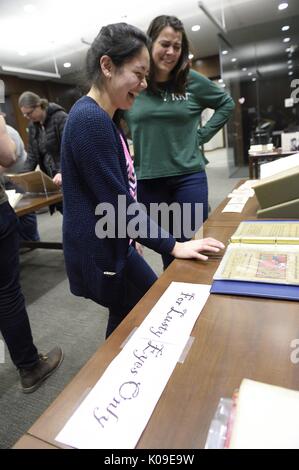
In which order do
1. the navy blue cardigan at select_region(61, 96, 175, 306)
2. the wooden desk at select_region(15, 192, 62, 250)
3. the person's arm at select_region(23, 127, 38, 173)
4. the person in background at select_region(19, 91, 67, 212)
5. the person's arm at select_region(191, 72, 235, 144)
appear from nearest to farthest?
the navy blue cardigan at select_region(61, 96, 175, 306), the person's arm at select_region(191, 72, 235, 144), the wooden desk at select_region(15, 192, 62, 250), the person in background at select_region(19, 91, 67, 212), the person's arm at select_region(23, 127, 38, 173)

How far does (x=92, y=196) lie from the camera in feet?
2.72

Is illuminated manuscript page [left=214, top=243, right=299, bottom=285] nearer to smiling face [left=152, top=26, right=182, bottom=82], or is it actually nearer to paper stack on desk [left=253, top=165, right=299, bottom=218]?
paper stack on desk [left=253, top=165, right=299, bottom=218]

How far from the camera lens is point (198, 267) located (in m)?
0.84

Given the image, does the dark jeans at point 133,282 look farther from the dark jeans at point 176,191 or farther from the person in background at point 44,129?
the person in background at point 44,129

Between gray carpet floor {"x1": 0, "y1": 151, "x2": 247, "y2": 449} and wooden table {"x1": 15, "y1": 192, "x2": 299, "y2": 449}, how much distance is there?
0.92 meters

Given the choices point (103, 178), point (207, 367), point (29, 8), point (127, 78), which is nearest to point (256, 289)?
point (207, 367)

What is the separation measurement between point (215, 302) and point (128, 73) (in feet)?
1.96

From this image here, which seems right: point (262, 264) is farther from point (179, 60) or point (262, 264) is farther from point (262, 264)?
point (179, 60)

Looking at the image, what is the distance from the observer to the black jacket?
8.74ft

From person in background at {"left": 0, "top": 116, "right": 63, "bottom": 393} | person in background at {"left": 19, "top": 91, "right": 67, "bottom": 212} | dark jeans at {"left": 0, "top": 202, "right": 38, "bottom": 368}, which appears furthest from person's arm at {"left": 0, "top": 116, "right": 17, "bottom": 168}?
person in background at {"left": 19, "top": 91, "right": 67, "bottom": 212}

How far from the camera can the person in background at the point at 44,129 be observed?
8.65 ft

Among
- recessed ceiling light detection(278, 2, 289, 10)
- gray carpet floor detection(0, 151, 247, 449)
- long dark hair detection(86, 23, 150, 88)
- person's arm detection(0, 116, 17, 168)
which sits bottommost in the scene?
gray carpet floor detection(0, 151, 247, 449)

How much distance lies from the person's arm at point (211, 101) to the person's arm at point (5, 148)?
778mm

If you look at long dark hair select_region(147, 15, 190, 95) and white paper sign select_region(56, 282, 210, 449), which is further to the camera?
long dark hair select_region(147, 15, 190, 95)
